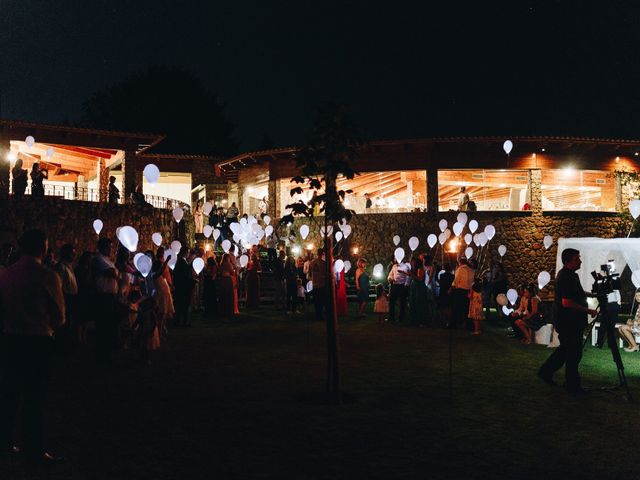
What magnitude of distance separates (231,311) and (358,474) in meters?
12.1

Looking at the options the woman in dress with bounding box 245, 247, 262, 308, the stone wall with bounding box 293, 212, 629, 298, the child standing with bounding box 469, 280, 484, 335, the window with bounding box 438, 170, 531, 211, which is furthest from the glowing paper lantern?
the window with bounding box 438, 170, 531, 211

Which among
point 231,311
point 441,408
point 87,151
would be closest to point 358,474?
point 441,408

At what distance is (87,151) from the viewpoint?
2589 cm

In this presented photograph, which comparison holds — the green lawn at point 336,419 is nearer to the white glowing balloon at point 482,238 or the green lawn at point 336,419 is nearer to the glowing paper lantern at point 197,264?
the glowing paper lantern at point 197,264

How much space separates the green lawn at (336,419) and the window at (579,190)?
16192mm

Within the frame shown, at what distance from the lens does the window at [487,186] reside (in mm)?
25500

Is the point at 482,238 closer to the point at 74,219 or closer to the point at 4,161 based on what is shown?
the point at 74,219

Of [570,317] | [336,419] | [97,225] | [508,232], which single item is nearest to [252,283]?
[97,225]

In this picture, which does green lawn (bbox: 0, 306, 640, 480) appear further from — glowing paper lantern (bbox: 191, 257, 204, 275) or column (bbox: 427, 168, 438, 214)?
column (bbox: 427, 168, 438, 214)

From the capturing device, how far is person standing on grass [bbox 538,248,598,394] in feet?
24.9

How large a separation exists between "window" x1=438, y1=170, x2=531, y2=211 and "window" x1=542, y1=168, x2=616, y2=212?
1021 millimetres

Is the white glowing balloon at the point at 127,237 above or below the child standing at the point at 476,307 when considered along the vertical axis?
above

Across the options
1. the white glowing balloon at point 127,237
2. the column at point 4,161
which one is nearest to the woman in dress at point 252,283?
the white glowing balloon at point 127,237

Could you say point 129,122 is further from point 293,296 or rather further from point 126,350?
point 126,350
